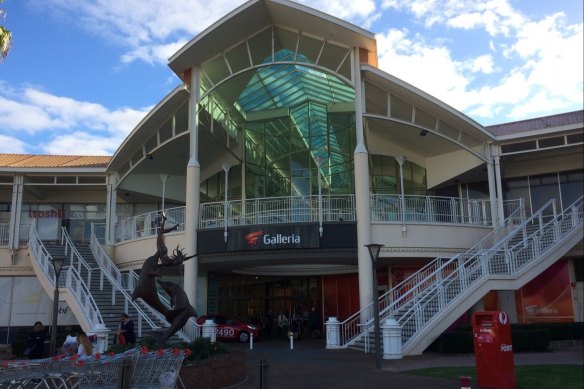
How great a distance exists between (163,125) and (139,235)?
520 centimetres

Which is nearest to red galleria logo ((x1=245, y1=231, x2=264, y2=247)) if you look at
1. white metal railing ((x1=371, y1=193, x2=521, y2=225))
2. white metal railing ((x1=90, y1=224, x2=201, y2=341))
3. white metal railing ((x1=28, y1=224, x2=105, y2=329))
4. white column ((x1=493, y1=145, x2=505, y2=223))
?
white metal railing ((x1=90, y1=224, x2=201, y2=341))

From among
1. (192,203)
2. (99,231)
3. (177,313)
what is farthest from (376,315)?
(99,231)

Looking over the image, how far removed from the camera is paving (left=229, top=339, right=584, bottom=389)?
1216 cm

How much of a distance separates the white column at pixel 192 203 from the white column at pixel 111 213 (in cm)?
615

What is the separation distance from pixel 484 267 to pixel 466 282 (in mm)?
901

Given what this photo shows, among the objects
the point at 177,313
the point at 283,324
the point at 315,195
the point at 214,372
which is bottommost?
the point at 214,372

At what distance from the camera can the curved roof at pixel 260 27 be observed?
22141 mm

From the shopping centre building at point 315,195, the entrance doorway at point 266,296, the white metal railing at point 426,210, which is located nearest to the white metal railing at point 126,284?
the shopping centre building at point 315,195

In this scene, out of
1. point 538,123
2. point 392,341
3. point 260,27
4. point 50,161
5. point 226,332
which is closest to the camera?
point 392,341

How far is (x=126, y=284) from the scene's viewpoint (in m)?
24.6

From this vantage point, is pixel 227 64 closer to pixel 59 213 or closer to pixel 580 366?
pixel 59 213

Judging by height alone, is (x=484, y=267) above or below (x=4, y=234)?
below

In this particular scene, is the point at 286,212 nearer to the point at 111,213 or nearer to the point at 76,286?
the point at 76,286

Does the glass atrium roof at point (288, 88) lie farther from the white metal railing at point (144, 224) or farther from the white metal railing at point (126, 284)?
the white metal railing at point (126, 284)
